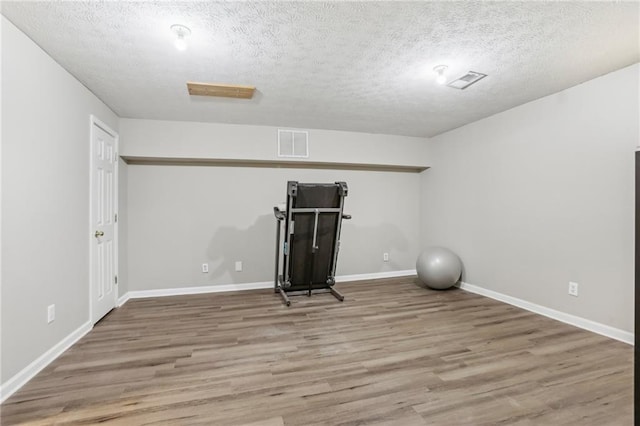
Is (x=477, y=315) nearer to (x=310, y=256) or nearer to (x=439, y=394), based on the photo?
(x=439, y=394)

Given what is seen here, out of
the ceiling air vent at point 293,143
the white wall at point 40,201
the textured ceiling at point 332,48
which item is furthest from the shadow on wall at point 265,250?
the textured ceiling at point 332,48

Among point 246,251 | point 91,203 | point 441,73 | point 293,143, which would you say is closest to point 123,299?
point 91,203

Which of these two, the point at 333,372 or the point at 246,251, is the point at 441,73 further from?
the point at 246,251

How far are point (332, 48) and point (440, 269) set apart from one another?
311 centimetres

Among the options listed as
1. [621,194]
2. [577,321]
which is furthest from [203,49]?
[577,321]

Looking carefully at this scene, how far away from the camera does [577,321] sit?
9.46ft

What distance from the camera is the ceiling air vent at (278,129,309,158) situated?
4.18 m

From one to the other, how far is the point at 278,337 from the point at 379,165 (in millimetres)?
3091

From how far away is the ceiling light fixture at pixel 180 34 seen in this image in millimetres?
1922

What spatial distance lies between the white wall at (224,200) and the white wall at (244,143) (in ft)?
0.04

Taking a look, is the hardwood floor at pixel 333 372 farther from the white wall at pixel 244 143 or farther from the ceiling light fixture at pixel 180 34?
the ceiling light fixture at pixel 180 34

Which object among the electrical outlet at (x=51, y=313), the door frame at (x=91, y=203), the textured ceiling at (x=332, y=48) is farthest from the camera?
the door frame at (x=91, y=203)


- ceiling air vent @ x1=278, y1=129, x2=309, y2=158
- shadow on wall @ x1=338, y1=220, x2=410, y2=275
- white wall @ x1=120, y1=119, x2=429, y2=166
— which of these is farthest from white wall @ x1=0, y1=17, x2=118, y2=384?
shadow on wall @ x1=338, y1=220, x2=410, y2=275

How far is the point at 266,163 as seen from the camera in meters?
4.33
